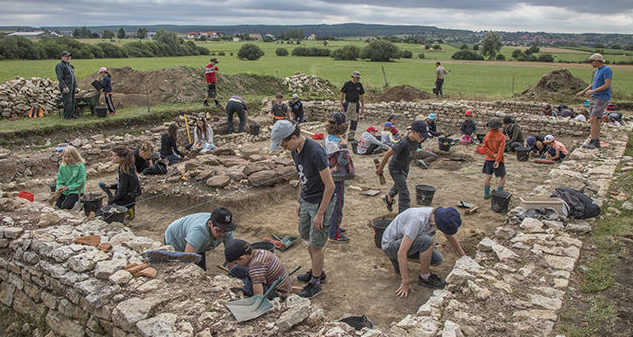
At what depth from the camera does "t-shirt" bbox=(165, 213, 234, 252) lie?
198 inches

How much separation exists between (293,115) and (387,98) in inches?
297

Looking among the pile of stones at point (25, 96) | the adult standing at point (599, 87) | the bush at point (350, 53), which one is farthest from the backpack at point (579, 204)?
the bush at point (350, 53)

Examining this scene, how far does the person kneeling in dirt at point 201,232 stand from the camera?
190 inches

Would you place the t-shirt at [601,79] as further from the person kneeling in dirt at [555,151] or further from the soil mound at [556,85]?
the soil mound at [556,85]

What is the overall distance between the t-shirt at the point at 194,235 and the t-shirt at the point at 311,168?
41.1 inches

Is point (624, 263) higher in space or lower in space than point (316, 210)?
lower

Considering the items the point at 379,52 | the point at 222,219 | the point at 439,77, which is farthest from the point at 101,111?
the point at 379,52

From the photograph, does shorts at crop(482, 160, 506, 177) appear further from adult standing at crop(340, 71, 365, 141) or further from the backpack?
adult standing at crop(340, 71, 365, 141)

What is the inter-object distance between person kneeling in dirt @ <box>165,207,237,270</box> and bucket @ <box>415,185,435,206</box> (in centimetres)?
429

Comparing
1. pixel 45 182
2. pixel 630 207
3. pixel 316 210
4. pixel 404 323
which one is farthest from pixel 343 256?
pixel 45 182

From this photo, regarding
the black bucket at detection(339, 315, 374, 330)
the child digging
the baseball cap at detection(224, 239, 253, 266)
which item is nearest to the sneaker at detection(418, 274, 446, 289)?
the black bucket at detection(339, 315, 374, 330)

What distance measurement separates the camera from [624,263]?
5.56 meters

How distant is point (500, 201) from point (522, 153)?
4013mm

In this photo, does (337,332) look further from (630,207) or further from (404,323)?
(630,207)
